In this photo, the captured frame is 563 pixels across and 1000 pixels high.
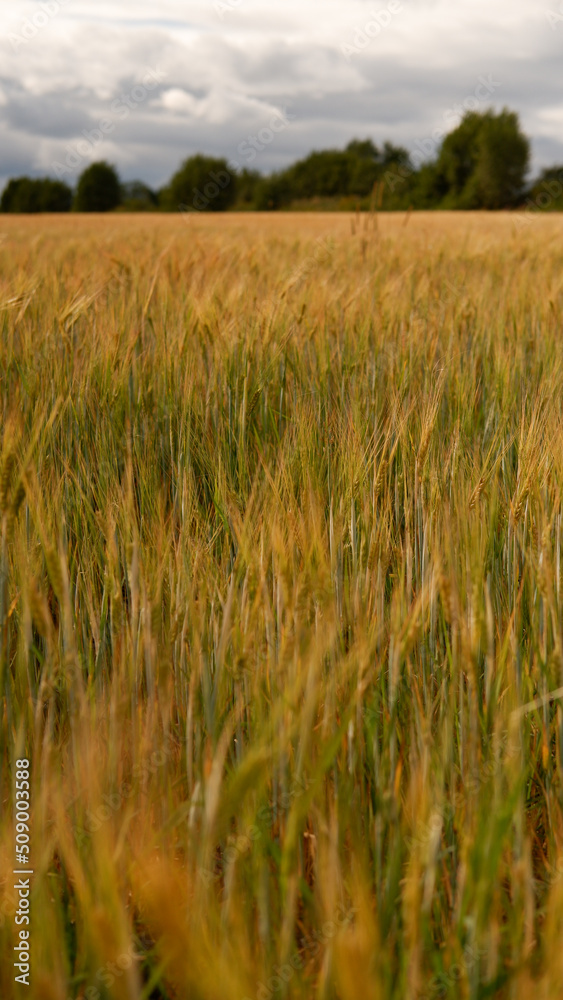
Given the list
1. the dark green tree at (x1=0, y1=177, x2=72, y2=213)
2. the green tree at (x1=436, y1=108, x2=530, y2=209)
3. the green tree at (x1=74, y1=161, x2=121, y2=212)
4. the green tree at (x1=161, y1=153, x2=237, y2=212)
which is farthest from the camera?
the dark green tree at (x1=0, y1=177, x2=72, y2=213)

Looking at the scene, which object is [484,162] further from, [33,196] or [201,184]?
[33,196]

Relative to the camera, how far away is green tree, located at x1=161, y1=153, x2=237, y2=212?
35.2m

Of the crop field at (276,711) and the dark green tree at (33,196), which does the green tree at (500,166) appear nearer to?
the dark green tree at (33,196)

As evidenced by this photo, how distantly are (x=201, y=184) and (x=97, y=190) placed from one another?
206 inches

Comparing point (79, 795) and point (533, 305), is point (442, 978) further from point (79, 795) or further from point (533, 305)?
point (533, 305)

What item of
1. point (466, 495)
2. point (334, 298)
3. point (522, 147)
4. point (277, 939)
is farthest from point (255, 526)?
point (522, 147)

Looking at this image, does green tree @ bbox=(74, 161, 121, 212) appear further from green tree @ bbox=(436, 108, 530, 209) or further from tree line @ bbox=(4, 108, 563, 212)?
green tree @ bbox=(436, 108, 530, 209)

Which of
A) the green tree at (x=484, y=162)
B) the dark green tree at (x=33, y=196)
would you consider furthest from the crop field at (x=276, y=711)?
the dark green tree at (x=33, y=196)

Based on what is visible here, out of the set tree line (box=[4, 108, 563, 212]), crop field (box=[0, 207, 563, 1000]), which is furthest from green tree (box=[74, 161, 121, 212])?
crop field (box=[0, 207, 563, 1000])

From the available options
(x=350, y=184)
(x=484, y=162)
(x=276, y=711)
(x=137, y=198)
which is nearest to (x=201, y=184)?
(x=137, y=198)

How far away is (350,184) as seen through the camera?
42562mm

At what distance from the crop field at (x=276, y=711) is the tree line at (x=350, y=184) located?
110 ft

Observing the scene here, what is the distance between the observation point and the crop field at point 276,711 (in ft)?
1.72

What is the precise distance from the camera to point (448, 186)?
3931cm
